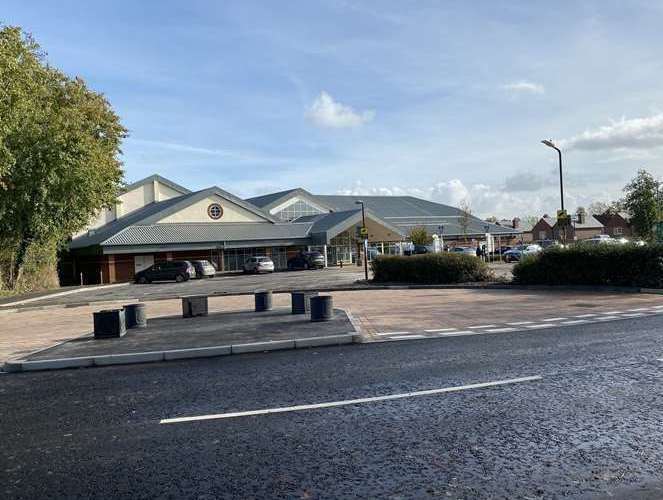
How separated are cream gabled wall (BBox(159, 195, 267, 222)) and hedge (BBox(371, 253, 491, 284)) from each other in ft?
88.9

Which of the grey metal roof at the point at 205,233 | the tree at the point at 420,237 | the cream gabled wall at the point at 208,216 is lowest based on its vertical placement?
the tree at the point at 420,237

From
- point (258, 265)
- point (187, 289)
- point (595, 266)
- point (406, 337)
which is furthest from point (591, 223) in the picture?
point (406, 337)

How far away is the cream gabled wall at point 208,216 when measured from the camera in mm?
49903

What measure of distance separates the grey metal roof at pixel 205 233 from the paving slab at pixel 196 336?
31759 millimetres

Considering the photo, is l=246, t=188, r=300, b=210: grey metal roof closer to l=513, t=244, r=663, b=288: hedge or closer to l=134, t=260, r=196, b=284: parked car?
l=134, t=260, r=196, b=284: parked car

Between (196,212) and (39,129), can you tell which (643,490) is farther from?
(196,212)

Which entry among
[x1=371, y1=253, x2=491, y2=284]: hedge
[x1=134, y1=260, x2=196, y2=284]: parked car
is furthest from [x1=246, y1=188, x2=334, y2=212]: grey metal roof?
[x1=371, y1=253, x2=491, y2=284]: hedge

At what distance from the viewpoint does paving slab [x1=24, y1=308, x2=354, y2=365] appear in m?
9.99

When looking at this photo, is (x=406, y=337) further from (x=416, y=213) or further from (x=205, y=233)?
(x=416, y=213)

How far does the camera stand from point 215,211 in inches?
2041

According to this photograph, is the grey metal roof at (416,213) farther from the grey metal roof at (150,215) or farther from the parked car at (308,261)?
the parked car at (308,261)

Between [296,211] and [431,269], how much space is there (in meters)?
41.3

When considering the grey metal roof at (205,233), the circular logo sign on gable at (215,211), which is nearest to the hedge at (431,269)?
the grey metal roof at (205,233)

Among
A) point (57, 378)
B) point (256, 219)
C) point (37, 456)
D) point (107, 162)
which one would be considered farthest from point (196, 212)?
point (37, 456)
